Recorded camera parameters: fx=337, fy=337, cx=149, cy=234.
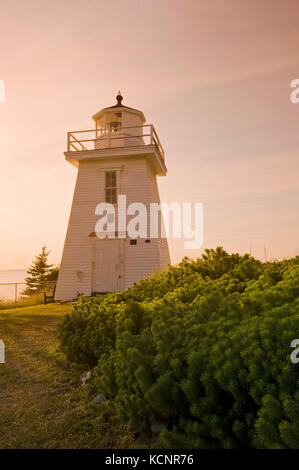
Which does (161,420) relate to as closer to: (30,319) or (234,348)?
(234,348)

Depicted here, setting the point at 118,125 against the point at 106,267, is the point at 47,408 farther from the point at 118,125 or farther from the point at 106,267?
the point at 118,125

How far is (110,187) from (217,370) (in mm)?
16553

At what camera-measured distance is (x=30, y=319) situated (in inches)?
468

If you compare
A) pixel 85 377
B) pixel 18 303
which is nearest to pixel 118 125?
pixel 18 303

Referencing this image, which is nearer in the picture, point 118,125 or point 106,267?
A: point 106,267

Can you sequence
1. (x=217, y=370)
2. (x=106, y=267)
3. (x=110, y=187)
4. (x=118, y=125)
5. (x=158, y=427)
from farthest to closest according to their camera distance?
(x=118, y=125) < (x=110, y=187) < (x=106, y=267) < (x=158, y=427) < (x=217, y=370)

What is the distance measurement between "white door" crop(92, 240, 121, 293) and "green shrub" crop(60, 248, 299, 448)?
13.2m

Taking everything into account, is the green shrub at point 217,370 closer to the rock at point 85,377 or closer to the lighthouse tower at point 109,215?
the rock at point 85,377

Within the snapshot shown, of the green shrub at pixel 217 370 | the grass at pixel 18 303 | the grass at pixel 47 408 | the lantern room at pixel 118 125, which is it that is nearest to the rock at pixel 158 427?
the green shrub at pixel 217 370

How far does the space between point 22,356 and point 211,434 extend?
567 cm

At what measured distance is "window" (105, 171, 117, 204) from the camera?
60.2 feet

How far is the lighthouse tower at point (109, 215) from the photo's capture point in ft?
56.7

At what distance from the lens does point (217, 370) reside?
2.57m

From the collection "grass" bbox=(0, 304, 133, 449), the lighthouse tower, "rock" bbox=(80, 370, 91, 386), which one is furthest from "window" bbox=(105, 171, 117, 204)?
"rock" bbox=(80, 370, 91, 386)
